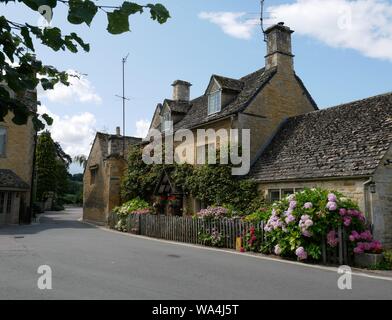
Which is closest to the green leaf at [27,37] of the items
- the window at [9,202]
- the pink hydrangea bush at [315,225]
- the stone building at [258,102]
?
the pink hydrangea bush at [315,225]

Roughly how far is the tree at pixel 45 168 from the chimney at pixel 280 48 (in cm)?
3911

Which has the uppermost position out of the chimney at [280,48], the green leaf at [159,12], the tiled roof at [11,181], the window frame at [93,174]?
the chimney at [280,48]

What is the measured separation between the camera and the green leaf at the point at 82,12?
2141mm

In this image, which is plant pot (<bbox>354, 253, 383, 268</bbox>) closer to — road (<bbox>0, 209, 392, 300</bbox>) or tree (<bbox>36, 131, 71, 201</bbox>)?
road (<bbox>0, 209, 392, 300</bbox>)

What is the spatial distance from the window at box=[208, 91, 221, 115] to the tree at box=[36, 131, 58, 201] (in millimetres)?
36249

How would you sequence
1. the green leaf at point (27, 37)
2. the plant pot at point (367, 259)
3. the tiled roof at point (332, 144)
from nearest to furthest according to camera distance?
the green leaf at point (27, 37)
the plant pot at point (367, 259)
the tiled roof at point (332, 144)

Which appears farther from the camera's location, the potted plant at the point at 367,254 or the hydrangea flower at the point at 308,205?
the hydrangea flower at the point at 308,205

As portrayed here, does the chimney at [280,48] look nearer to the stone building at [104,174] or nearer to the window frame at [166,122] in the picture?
the window frame at [166,122]

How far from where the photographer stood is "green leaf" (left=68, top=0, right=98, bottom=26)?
214 cm

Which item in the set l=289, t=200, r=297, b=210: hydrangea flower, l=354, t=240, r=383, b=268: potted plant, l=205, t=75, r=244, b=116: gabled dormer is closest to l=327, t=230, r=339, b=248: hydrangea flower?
l=354, t=240, r=383, b=268: potted plant

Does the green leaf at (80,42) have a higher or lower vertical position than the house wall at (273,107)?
lower
